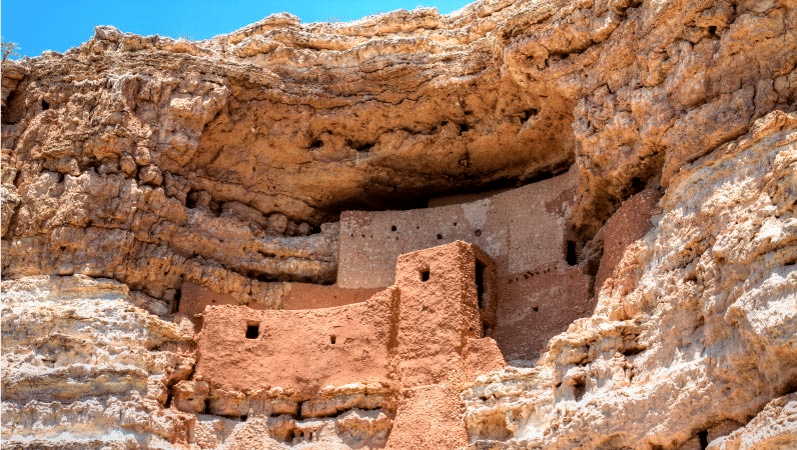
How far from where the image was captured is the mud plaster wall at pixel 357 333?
60.1 ft

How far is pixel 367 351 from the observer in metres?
18.5

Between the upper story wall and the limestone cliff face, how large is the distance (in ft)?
1.56

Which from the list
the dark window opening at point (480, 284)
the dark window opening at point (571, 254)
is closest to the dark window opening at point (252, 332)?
the dark window opening at point (480, 284)

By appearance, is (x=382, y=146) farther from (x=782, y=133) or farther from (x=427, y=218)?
(x=782, y=133)

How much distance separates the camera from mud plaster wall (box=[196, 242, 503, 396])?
18.3 metres

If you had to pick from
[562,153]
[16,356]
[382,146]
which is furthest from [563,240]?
[16,356]

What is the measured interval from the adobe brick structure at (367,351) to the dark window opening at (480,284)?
0.02m

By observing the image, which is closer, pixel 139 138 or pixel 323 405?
pixel 323 405

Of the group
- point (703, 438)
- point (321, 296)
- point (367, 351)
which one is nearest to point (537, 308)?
point (367, 351)

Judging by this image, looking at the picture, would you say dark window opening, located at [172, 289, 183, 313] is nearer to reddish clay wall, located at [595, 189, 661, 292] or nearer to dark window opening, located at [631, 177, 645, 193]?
reddish clay wall, located at [595, 189, 661, 292]

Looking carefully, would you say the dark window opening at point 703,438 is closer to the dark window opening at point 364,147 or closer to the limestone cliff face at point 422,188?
the limestone cliff face at point 422,188

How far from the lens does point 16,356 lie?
60.1ft

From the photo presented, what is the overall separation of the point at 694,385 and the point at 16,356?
1074 centimetres

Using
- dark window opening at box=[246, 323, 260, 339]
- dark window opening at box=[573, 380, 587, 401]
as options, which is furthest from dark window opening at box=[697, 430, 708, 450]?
dark window opening at box=[246, 323, 260, 339]
